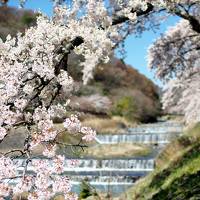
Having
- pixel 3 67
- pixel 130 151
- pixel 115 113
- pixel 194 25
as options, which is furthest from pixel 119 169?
pixel 115 113

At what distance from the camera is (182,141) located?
65.8 ft

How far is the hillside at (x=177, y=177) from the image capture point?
488 inches

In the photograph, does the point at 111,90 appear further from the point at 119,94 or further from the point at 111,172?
the point at 111,172

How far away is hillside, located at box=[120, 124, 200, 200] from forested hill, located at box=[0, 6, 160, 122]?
1193 inches

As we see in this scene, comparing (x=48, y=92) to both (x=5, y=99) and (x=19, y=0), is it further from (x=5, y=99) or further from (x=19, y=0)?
(x=19, y=0)

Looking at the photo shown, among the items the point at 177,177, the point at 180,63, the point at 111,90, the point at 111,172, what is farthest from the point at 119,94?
the point at 177,177

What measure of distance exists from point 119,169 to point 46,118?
67.6 feet

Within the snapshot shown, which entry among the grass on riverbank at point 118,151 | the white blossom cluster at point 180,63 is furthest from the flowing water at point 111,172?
the white blossom cluster at point 180,63

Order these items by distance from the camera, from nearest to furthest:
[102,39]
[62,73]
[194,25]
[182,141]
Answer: [62,73] → [102,39] → [194,25] → [182,141]

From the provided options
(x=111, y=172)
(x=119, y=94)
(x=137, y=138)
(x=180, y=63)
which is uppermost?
(x=119, y=94)

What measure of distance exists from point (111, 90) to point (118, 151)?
31.6m

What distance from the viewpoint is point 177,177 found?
46.7ft

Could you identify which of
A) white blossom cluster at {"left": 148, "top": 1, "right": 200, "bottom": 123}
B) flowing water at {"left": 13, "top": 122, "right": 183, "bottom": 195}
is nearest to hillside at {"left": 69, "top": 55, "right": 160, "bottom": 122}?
flowing water at {"left": 13, "top": 122, "right": 183, "bottom": 195}

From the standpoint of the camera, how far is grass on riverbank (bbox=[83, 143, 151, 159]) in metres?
31.5
